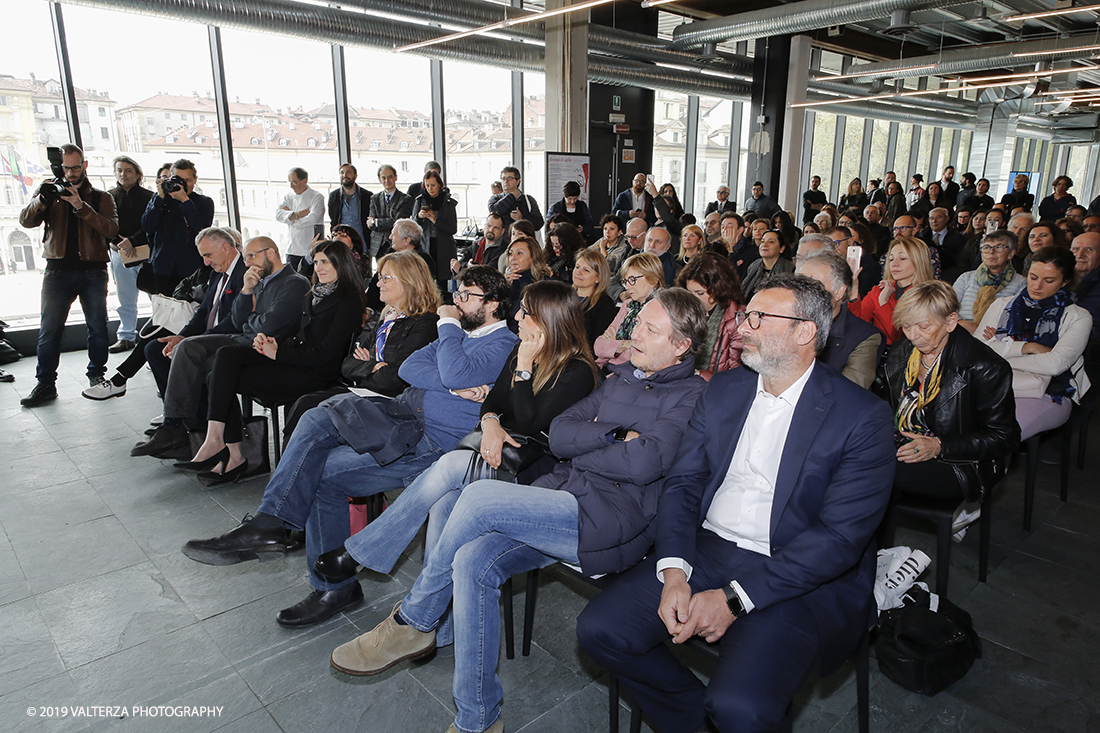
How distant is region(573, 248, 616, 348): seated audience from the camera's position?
371 centimetres

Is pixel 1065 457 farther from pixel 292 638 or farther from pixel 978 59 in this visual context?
pixel 978 59

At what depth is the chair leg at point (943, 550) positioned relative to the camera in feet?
7.34

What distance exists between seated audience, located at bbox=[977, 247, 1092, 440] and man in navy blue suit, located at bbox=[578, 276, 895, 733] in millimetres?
1689

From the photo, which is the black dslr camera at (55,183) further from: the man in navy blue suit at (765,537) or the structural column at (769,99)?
the structural column at (769,99)

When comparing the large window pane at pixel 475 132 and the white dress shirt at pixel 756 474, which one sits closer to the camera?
the white dress shirt at pixel 756 474

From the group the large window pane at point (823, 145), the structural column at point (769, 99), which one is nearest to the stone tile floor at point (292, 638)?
the structural column at point (769, 99)

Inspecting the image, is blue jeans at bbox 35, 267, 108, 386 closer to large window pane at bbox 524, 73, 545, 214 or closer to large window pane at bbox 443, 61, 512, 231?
large window pane at bbox 443, 61, 512, 231

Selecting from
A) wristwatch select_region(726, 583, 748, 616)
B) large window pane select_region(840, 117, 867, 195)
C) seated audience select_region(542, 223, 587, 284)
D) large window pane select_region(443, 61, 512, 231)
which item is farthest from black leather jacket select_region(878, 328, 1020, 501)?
large window pane select_region(840, 117, 867, 195)

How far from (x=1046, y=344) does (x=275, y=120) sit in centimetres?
744

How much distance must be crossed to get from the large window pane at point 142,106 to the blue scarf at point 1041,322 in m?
6.96

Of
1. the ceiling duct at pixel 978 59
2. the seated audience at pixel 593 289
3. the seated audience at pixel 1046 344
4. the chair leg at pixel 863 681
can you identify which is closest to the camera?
the chair leg at pixel 863 681

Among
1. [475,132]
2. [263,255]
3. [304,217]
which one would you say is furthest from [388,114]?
[263,255]

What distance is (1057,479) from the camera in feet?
11.7

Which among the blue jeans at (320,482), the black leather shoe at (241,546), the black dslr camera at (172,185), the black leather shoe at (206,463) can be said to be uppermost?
the black dslr camera at (172,185)
